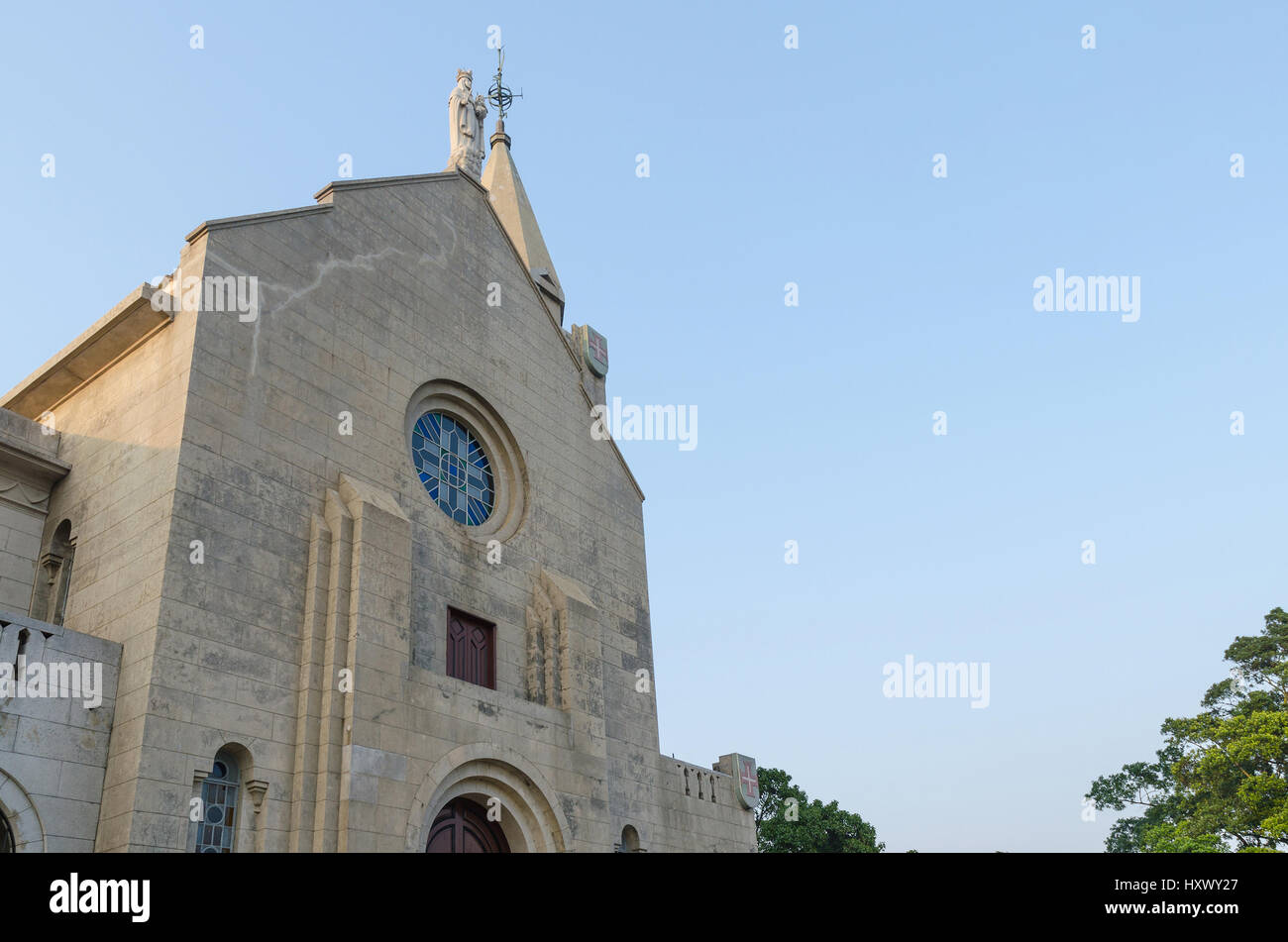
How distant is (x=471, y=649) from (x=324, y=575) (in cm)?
311

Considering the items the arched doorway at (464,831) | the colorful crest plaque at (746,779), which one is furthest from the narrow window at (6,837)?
the colorful crest plaque at (746,779)

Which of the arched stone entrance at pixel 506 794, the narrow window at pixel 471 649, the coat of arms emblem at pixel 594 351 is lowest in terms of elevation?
the arched stone entrance at pixel 506 794

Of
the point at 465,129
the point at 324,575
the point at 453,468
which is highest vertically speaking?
the point at 465,129

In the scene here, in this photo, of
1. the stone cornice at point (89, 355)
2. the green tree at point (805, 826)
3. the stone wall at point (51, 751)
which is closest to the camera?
the stone wall at point (51, 751)

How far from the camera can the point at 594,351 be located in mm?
24172

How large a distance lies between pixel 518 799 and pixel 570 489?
658 cm

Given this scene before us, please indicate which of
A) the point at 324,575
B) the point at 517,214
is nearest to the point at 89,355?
the point at 324,575

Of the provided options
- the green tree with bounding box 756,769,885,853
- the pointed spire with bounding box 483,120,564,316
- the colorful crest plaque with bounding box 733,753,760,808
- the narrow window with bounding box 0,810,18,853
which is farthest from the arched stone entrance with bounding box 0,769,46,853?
the green tree with bounding box 756,769,885,853

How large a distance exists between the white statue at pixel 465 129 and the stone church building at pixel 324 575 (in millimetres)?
609

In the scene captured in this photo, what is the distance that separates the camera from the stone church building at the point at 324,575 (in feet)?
40.5

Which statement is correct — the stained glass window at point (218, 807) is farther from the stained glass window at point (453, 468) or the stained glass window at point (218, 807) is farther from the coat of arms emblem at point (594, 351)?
the coat of arms emblem at point (594, 351)

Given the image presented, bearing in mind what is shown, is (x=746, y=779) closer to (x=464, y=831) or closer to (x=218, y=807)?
(x=464, y=831)
